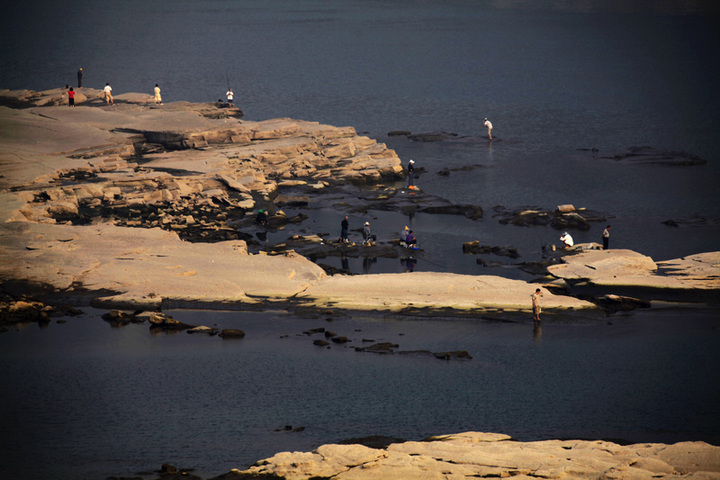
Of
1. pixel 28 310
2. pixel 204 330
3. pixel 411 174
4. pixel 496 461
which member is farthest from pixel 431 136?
pixel 496 461

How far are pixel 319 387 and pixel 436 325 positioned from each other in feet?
22.4

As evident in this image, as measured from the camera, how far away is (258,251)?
1528 inches

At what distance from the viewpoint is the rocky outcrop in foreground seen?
713 inches

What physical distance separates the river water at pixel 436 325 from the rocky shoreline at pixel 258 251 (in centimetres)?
138

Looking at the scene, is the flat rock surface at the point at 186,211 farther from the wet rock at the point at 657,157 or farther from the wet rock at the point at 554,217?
the wet rock at the point at 657,157

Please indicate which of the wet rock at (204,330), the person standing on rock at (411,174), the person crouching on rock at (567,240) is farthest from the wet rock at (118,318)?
the person standing on rock at (411,174)

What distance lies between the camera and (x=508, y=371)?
27219 millimetres

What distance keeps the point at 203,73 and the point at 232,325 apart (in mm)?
83024

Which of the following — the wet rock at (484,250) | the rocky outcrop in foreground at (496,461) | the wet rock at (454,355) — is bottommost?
the rocky outcrop in foreground at (496,461)

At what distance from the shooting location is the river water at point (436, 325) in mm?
23125

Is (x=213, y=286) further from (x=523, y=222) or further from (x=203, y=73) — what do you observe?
(x=203, y=73)

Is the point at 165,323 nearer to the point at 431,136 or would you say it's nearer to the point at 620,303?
the point at 620,303

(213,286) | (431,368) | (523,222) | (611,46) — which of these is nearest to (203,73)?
(611,46)

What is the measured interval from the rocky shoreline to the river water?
4.51ft
